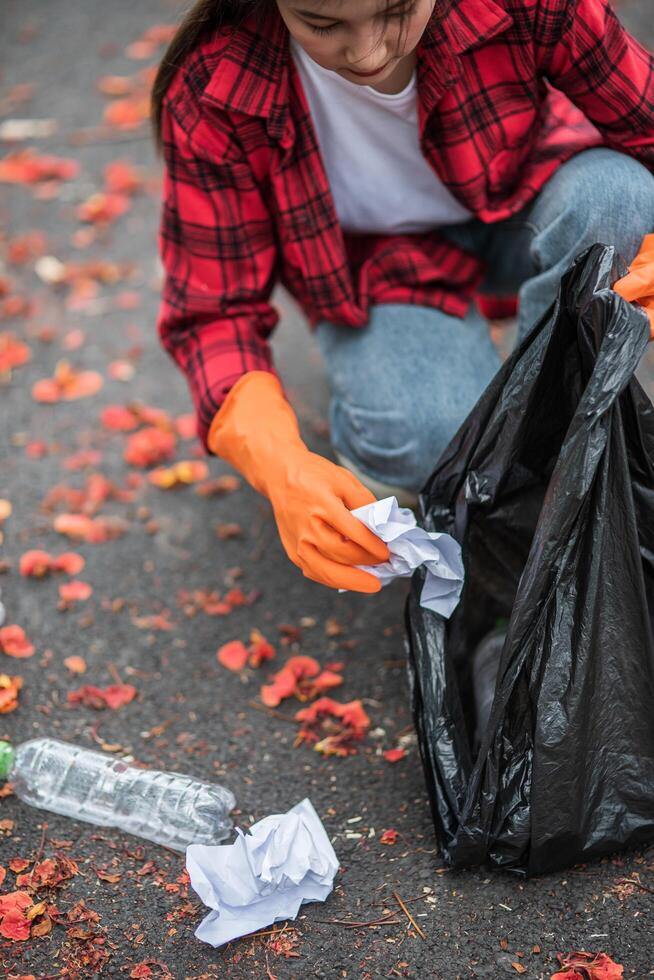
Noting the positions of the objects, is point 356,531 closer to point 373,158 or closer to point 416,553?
point 416,553

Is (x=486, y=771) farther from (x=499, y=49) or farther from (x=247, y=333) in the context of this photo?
(x=499, y=49)

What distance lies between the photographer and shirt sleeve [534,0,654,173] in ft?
5.43

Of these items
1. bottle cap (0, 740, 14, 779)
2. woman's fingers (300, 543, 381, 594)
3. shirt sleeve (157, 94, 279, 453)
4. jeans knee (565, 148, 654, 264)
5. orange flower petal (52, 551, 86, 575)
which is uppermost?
jeans knee (565, 148, 654, 264)

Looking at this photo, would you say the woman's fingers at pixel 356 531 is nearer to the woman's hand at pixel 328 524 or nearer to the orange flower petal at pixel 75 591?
the woman's hand at pixel 328 524

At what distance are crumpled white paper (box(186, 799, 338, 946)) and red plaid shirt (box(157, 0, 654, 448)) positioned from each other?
0.76 meters

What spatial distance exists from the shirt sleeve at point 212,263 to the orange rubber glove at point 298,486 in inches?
2.8

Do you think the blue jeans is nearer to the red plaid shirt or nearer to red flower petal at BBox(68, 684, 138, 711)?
the red plaid shirt

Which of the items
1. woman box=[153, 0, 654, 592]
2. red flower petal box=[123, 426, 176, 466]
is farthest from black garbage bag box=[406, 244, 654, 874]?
red flower petal box=[123, 426, 176, 466]

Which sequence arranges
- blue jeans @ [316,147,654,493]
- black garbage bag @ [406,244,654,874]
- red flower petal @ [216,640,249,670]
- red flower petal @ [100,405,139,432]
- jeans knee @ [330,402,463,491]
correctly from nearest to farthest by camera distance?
black garbage bag @ [406,244,654,874], blue jeans @ [316,147,654,493], jeans knee @ [330,402,463,491], red flower petal @ [216,640,249,670], red flower petal @ [100,405,139,432]

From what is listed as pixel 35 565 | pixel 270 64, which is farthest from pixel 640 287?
pixel 35 565

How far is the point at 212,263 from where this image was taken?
6.16 ft

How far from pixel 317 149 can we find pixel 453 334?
0.47 meters

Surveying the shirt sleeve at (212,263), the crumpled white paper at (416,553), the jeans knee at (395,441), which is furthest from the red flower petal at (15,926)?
the jeans knee at (395,441)

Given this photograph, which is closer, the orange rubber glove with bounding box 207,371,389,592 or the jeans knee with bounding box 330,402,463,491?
the orange rubber glove with bounding box 207,371,389,592
